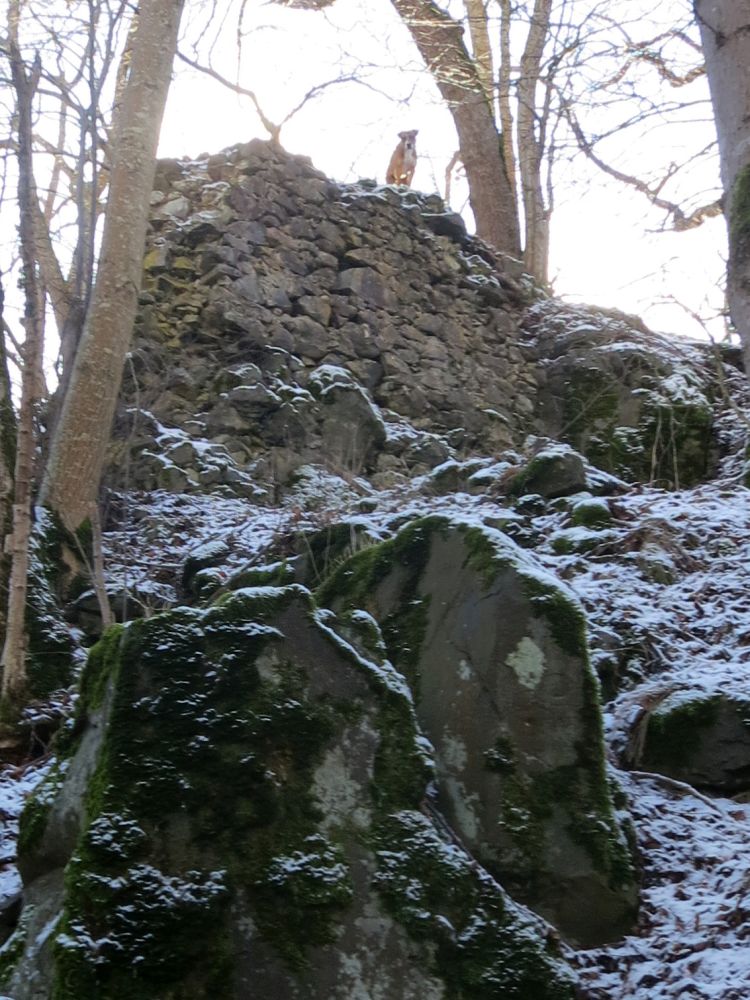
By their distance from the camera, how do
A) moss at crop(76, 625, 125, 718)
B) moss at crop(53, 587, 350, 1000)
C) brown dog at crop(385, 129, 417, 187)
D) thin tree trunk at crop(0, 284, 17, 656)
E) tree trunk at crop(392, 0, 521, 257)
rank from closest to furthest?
1. moss at crop(53, 587, 350, 1000)
2. moss at crop(76, 625, 125, 718)
3. thin tree trunk at crop(0, 284, 17, 656)
4. tree trunk at crop(392, 0, 521, 257)
5. brown dog at crop(385, 129, 417, 187)

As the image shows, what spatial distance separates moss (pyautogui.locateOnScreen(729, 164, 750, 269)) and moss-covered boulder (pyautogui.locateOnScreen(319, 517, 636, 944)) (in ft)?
6.01

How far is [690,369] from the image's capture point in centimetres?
1077

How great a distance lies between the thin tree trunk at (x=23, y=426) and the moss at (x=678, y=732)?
3.22 meters

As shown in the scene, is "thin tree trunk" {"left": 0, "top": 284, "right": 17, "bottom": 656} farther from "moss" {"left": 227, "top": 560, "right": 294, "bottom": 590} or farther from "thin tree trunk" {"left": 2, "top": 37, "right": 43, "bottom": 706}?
"moss" {"left": 227, "top": 560, "right": 294, "bottom": 590}

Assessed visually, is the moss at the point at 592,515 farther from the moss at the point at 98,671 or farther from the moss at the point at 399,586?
the moss at the point at 98,671

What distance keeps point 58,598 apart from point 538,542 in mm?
3074

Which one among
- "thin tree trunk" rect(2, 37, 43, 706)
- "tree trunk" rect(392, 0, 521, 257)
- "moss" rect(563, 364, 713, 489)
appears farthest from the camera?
"tree trunk" rect(392, 0, 521, 257)

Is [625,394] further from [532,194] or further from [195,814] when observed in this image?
[195,814]

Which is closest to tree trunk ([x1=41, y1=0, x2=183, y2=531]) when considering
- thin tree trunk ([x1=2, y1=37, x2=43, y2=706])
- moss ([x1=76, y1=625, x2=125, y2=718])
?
thin tree trunk ([x1=2, y1=37, x2=43, y2=706])

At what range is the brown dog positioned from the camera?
1404 cm

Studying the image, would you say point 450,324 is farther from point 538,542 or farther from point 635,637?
point 635,637

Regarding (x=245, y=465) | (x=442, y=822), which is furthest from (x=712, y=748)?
(x=245, y=465)

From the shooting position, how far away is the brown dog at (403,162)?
14.0 m

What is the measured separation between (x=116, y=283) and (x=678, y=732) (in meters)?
5.26
